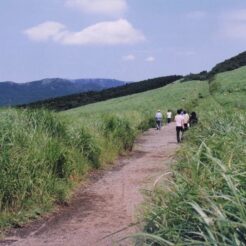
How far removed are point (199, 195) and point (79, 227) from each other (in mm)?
4581

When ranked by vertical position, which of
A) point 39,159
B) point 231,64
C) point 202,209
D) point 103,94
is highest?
point 231,64

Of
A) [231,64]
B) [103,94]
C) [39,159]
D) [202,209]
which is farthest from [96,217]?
[231,64]

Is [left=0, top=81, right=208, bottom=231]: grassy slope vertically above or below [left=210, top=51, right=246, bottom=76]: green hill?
below

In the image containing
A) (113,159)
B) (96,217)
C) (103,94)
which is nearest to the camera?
(96,217)

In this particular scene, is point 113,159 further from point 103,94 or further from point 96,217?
point 103,94

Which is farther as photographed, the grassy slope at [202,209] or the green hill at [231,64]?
the green hill at [231,64]

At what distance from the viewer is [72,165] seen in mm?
11133

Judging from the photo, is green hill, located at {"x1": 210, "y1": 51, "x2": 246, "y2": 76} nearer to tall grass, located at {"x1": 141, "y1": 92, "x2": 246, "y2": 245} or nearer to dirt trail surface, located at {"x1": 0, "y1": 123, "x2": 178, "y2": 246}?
dirt trail surface, located at {"x1": 0, "y1": 123, "x2": 178, "y2": 246}

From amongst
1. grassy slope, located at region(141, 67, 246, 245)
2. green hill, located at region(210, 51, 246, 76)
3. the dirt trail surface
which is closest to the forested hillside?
green hill, located at region(210, 51, 246, 76)

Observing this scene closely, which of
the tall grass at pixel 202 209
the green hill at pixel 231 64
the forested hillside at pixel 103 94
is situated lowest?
the forested hillside at pixel 103 94

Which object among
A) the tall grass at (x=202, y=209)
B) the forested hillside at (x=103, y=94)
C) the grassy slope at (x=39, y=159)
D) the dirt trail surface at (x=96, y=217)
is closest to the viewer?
the tall grass at (x=202, y=209)

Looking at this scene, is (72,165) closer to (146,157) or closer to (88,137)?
(88,137)

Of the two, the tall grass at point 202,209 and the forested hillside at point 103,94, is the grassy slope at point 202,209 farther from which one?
→ the forested hillside at point 103,94

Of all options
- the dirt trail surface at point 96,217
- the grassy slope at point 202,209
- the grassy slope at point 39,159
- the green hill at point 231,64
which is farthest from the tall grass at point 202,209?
the green hill at point 231,64
